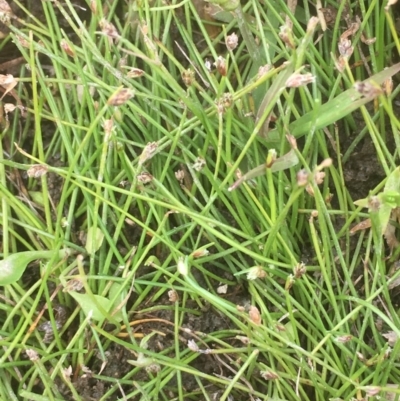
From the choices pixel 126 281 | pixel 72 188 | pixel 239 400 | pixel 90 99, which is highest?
pixel 90 99

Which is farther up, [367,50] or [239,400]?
[367,50]

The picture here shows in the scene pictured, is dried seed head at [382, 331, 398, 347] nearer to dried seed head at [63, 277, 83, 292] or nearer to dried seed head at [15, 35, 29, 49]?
dried seed head at [63, 277, 83, 292]

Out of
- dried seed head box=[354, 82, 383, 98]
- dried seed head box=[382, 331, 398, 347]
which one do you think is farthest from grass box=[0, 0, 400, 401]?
dried seed head box=[354, 82, 383, 98]

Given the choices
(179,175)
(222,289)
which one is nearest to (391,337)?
(222,289)

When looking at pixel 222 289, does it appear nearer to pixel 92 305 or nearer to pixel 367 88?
pixel 92 305

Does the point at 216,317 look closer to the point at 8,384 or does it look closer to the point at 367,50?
the point at 8,384

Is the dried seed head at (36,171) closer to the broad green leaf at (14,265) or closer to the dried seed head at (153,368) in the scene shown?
the broad green leaf at (14,265)

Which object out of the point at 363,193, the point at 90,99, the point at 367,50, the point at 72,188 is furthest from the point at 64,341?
the point at 367,50

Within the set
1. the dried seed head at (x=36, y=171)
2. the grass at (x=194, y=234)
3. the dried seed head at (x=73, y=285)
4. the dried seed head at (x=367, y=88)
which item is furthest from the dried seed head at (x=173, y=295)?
the dried seed head at (x=367, y=88)

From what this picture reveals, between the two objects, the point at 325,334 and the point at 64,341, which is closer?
the point at 325,334
